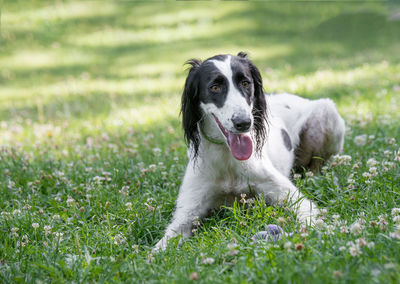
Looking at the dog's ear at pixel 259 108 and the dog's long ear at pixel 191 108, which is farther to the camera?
the dog's ear at pixel 259 108

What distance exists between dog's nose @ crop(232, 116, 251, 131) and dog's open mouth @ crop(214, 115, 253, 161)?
0.17 meters

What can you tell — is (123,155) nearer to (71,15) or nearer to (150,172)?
(150,172)

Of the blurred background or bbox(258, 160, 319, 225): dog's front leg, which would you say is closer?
bbox(258, 160, 319, 225): dog's front leg

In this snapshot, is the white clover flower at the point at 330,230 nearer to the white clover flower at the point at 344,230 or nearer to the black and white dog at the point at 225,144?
the white clover flower at the point at 344,230

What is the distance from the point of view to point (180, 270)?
275 centimetres

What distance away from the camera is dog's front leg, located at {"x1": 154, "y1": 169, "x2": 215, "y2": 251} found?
12.7 ft

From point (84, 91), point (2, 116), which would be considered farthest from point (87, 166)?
point (84, 91)

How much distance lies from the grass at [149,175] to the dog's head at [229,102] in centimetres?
56

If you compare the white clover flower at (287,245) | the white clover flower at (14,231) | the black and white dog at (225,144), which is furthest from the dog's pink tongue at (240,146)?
the white clover flower at (14,231)

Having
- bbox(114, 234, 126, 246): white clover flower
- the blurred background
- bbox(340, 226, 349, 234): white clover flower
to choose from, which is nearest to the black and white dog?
bbox(114, 234, 126, 246): white clover flower

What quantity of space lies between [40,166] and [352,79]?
18.2ft

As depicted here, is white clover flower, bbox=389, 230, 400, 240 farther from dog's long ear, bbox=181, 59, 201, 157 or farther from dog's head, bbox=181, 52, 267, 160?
dog's long ear, bbox=181, 59, 201, 157

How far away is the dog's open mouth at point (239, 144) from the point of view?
147 inches

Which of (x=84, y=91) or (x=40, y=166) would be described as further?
(x=84, y=91)
